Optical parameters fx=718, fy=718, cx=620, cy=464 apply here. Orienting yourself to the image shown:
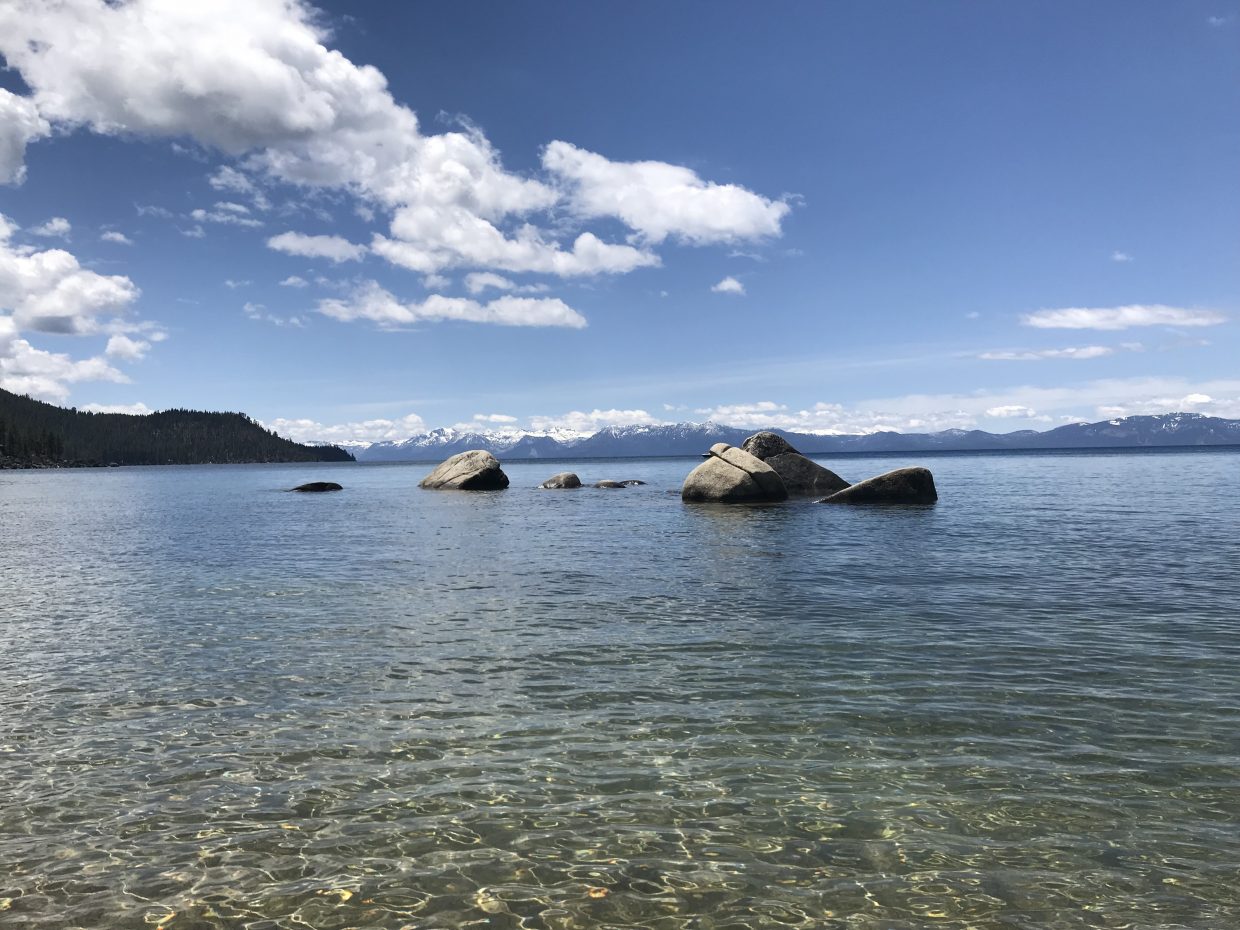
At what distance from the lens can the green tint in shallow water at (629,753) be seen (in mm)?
5621

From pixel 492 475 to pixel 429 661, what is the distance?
2088 inches

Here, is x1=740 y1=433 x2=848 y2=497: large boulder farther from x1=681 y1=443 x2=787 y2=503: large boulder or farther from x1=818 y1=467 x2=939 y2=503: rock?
x1=818 y1=467 x2=939 y2=503: rock

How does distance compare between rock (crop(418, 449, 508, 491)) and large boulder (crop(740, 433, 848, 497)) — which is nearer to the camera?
large boulder (crop(740, 433, 848, 497))

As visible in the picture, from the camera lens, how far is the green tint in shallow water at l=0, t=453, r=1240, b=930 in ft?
18.4

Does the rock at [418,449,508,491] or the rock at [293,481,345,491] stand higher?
the rock at [418,449,508,491]

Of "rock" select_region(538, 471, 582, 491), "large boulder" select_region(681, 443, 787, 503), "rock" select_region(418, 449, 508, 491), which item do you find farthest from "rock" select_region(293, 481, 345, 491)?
"large boulder" select_region(681, 443, 787, 503)

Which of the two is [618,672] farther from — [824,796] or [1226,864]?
[1226,864]

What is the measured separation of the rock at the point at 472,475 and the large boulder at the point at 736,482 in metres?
22.6

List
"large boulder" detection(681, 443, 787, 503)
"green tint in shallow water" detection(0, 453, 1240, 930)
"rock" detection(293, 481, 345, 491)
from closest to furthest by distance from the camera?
1. "green tint in shallow water" detection(0, 453, 1240, 930)
2. "large boulder" detection(681, 443, 787, 503)
3. "rock" detection(293, 481, 345, 491)

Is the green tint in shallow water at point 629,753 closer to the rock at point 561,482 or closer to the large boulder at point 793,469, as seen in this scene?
the large boulder at point 793,469

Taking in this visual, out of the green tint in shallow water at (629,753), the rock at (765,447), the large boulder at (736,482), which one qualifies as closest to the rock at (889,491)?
the large boulder at (736,482)

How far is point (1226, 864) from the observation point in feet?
19.1

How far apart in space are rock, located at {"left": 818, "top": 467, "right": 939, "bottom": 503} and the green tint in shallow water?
2235cm

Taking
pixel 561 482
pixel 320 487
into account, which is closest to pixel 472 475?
pixel 561 482
